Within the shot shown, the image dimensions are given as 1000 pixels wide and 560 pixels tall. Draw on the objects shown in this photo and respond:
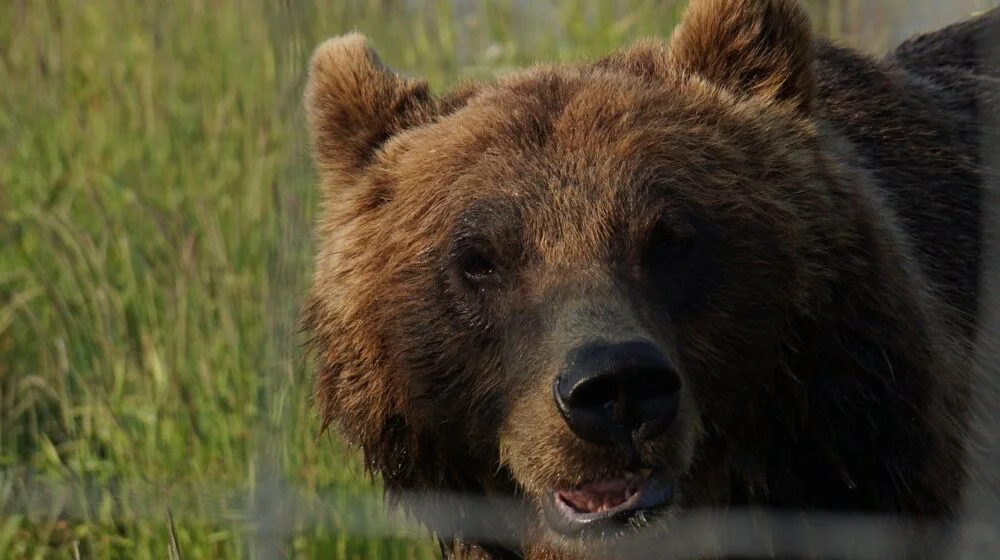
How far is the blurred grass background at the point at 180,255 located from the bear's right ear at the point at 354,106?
3.4 inches

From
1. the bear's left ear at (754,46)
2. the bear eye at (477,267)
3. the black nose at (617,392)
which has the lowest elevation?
the black nose at (617,392)

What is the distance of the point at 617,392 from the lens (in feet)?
8.93

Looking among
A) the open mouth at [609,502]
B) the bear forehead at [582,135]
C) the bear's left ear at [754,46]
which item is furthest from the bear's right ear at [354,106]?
the open mouth at [609,502]

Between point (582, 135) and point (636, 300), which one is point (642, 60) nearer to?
point (582, 135)

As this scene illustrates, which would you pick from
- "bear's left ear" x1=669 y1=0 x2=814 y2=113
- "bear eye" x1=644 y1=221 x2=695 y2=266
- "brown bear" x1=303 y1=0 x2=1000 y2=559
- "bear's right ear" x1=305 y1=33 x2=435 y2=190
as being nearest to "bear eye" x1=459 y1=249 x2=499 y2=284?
"brown bear" x1=303 y1=0 x2=1000 y2=559

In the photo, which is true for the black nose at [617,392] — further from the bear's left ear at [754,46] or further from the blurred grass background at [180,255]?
the bear's left ear at [754,46]

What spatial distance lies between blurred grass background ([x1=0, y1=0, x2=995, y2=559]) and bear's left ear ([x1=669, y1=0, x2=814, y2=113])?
1.08 m

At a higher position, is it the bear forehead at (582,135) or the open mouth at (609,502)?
the bear forehead at (582,135)

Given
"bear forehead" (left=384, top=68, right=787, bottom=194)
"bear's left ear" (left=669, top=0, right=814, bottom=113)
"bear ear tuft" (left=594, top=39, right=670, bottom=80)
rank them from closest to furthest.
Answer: "bear forehead" (left=384, top=68, right=787, bottom=194) → "bear's left ear" (left=669, top=0, right=814, bottom=113) → "bear ear tuft" (left=594, top=39, right=670, bottom=80)

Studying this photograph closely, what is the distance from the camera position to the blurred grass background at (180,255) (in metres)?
4.12

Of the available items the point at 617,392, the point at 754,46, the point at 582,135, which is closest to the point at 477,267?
the point at 582,135

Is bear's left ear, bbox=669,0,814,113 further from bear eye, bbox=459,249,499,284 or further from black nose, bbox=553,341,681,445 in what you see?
black nose, bbox=553,341,681,445

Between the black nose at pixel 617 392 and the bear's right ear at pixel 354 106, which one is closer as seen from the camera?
the black nose at pixel 617 392

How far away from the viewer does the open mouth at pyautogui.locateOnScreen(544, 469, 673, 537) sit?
9.62ft
